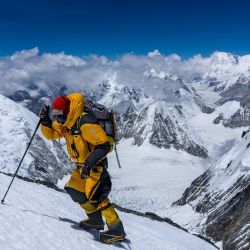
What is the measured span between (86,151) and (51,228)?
2.62m

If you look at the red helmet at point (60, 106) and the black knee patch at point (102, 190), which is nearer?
the red helmet at point (60, 106)

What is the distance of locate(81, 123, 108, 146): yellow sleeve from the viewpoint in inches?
473

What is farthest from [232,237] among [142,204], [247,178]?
[142,204]

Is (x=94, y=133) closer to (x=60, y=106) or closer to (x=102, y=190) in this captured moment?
(x=60, y=106)

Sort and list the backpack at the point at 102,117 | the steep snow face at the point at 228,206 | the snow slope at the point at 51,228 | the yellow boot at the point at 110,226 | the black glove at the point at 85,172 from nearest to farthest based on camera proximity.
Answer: the snow slope at the point at 51,228 → the black glove at the point at 85,172 → the backpack at the point at 102,117 → the yellow boot at the point at 110,226 → the steep snow face at the point at 228,206

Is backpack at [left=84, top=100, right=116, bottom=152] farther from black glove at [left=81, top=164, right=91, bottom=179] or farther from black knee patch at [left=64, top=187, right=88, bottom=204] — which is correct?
black knee patch at [left=64, top=187, right=88, bottom=204]

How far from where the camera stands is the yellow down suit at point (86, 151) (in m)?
12.1

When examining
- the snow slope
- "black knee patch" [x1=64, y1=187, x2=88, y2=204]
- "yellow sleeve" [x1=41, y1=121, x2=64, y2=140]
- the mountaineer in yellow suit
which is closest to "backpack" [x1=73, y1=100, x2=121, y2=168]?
the mountaineer in yellow suit

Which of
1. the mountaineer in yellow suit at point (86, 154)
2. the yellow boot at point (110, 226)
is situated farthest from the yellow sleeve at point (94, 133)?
the yellow boot at point (110, 226)

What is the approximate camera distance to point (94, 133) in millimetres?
12016

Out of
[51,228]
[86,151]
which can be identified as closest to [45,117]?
[86,151]

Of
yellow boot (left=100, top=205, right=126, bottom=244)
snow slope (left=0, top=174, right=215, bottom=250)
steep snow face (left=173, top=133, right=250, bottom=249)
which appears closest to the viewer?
snow slope (left=0, top=174, right=215, bottom=250)

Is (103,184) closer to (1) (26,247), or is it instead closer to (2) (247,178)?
(1) (26,247)

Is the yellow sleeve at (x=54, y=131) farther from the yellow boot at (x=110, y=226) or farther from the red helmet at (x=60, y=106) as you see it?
the yellow boot at (x=110, y=226)
